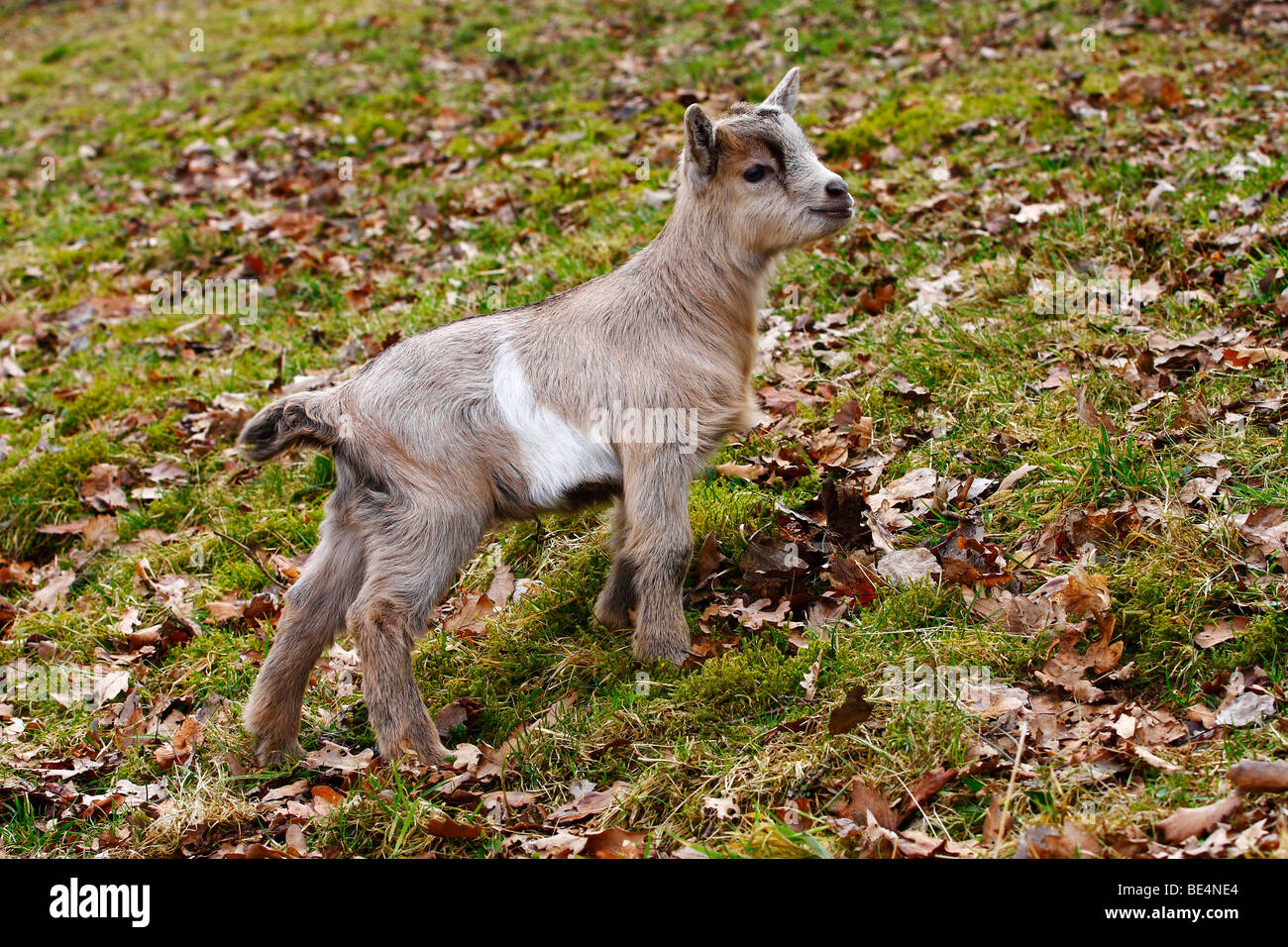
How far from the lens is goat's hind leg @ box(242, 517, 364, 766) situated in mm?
4316

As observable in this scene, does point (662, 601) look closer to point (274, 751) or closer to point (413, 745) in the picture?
point (413, 745)

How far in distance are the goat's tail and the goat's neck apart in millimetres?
1441

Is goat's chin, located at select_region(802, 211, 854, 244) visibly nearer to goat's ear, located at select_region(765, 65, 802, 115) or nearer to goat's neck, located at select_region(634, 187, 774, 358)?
goat's neck, located at select_region(634, 187, 774, 358)

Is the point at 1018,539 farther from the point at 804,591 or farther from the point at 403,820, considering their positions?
the point at 403,820

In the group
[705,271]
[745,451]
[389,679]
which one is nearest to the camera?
[389,679]

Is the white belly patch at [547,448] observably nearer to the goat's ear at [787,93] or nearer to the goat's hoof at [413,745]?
the goat's hoof at [413,745]

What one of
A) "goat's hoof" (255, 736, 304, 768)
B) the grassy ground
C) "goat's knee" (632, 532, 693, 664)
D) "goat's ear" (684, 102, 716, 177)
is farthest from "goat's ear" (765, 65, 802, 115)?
"goat's hoof" (255, 736, 304, 768)

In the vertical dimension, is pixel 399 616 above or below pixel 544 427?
below

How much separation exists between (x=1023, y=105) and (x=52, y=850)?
7736 mm

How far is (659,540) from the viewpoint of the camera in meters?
4.23

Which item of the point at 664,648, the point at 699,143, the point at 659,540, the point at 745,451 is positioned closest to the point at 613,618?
the point at 664,648

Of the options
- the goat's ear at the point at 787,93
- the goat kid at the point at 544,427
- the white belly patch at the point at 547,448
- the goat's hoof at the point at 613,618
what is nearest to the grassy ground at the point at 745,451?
the goat's hoof at the point at 613,618

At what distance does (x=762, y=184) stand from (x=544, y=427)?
1351 millimetres

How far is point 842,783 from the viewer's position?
138 inches
